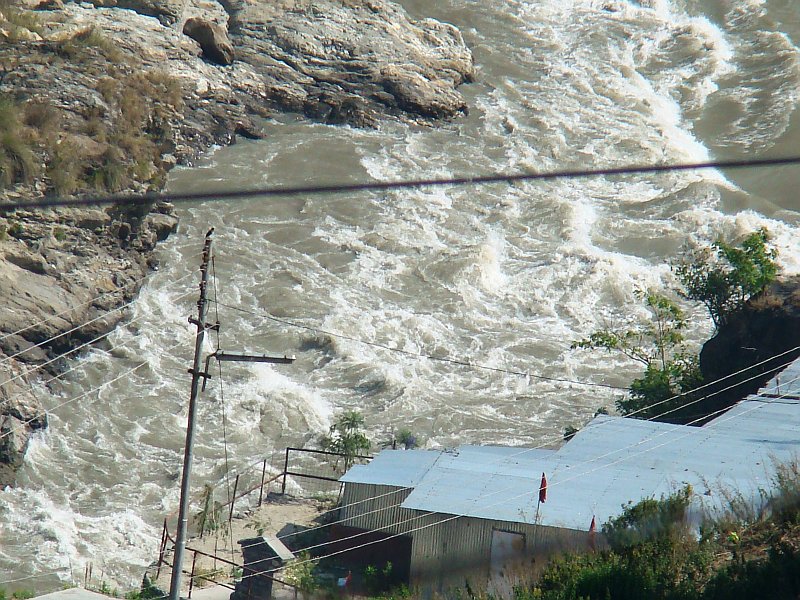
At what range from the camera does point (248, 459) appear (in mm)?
24594

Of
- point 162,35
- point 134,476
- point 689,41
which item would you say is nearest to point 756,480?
point 134,476

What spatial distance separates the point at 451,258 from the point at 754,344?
1260 centimetres

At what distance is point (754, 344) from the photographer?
21703 mm

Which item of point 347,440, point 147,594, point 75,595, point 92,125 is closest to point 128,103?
point 92,125

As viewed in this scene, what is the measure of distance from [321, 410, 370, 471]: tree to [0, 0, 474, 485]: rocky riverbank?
5564 millimetres

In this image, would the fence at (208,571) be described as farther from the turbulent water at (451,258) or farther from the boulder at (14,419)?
the boulder at (14,419)

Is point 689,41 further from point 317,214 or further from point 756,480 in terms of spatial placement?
point 756,480

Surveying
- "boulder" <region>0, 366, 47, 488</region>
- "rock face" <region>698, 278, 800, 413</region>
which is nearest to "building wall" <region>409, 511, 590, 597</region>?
"rock face" <region>698, 278, 800, 413</region>

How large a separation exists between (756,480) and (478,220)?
70.8 feet

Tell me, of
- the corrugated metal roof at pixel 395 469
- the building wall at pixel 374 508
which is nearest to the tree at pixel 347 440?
the corrugated metal roof at pixel 395 469

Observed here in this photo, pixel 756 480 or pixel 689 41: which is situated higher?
pixel 689 41

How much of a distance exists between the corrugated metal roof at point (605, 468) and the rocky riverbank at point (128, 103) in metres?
9.78

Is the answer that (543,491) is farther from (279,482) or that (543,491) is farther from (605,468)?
(279,482)

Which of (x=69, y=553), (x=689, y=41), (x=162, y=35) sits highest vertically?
(x=689, y=41)
